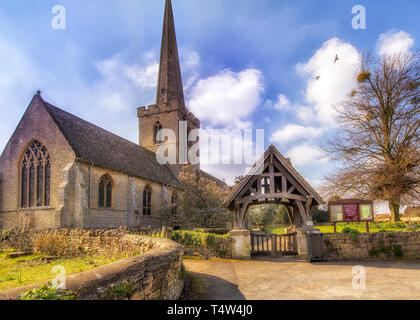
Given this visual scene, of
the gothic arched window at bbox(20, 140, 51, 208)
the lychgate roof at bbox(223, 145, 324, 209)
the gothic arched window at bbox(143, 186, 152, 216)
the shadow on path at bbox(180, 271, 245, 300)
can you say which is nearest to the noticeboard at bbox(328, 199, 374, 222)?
the lychgate roof at bbox(223, 145, 324, 209)

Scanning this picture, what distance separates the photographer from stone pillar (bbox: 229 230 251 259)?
1170 cm

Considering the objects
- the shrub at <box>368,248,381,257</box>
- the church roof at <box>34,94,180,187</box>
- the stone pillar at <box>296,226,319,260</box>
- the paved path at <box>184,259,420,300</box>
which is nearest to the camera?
the paved path at <box>184,259,420,300</box>

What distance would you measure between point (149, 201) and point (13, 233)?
12.2 metres

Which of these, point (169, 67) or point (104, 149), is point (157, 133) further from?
point (104, 149)

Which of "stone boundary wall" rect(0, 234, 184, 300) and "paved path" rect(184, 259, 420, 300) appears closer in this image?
"stone boundary wall" rect(0, 234, 184, 300)

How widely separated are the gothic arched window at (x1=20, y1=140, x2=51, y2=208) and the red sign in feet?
59.6

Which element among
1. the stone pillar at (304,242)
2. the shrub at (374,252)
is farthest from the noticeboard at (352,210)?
the stone pillar at (304,242)

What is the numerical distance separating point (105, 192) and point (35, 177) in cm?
480

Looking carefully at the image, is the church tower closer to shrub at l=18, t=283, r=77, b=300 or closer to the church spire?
the church spire

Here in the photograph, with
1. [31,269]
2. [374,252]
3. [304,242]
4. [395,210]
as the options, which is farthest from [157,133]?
[374,252]

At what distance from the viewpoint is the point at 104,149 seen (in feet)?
76.1

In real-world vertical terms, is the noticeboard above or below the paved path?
above
